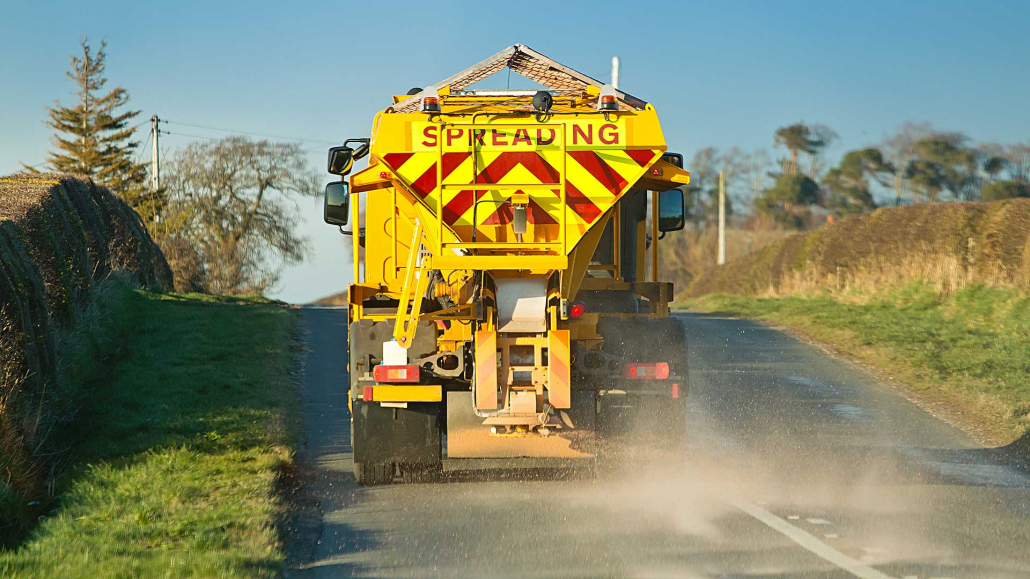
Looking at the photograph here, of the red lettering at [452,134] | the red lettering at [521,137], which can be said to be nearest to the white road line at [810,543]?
the red lettering at [521,137]

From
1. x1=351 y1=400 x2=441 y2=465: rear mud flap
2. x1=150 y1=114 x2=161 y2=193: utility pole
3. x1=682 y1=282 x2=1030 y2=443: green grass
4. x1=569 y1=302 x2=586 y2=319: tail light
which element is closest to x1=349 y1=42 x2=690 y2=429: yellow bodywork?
x1=569 y1=302 x2=586 y2=319: tail light

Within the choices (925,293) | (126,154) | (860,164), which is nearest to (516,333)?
(925,293)

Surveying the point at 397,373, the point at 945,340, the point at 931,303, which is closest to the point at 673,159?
the point at 397,373

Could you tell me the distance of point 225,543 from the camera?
635 centimetres

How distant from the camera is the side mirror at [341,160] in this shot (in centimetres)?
896

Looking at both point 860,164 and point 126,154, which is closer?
point 126,154

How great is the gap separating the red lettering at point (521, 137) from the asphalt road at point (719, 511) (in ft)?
8.31

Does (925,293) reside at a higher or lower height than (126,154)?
lower

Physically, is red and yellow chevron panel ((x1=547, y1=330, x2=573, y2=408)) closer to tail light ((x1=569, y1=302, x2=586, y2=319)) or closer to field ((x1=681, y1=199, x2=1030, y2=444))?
tail light ((x1=569, y1=302, x2=586, y2=319))

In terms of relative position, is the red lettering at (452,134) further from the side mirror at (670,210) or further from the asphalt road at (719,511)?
the asphalt road at (719,511)

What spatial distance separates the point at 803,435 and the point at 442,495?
4.26m

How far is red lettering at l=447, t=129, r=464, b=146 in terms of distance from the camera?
25.9ft

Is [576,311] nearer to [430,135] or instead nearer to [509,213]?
[509,213]

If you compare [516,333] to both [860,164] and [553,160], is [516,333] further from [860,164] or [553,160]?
[860,164]
